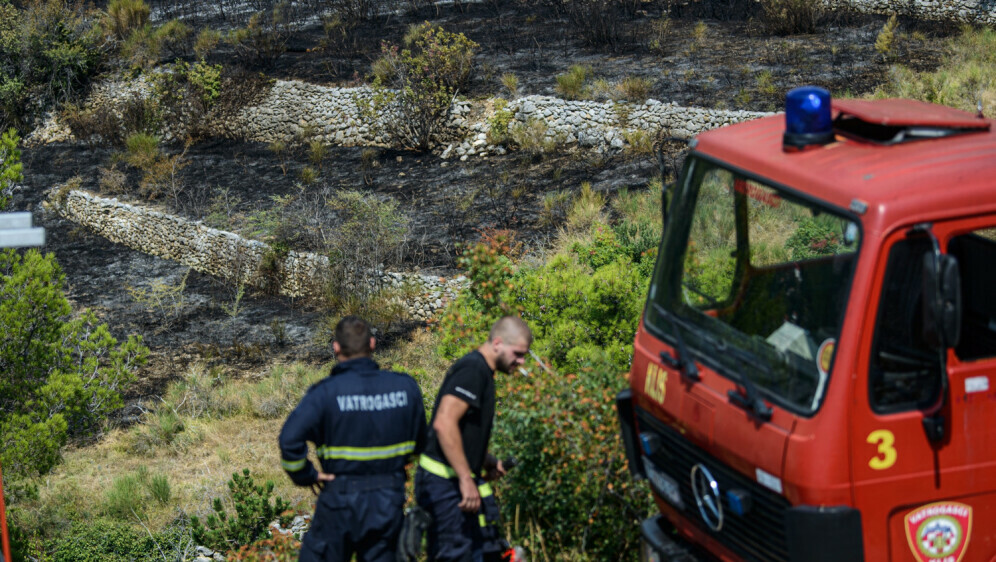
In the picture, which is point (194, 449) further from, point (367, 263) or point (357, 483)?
point (357, 483)

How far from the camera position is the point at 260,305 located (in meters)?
15.5

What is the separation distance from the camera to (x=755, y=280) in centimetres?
425

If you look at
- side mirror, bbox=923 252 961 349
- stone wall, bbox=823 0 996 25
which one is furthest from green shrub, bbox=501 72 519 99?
side mirror, bbox=923 252 961 349

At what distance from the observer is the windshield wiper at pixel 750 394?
3561mm

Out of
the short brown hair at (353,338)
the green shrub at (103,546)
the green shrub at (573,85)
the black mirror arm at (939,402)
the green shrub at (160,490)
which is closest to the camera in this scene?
the black mirror arm at (939,402)

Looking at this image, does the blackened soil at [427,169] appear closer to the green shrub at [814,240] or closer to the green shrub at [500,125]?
the green shrub at [500,125]

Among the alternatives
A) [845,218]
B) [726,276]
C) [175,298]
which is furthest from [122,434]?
[845,218]

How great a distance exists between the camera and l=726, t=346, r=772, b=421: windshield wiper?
356 centimetres

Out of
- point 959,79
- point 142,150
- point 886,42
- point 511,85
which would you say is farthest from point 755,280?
point 142,150

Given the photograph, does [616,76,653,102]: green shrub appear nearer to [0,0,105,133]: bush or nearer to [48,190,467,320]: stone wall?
[48,190,467,320]: stone wall

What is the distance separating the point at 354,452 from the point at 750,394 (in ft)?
5.53

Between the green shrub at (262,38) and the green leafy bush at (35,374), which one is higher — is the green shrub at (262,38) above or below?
above

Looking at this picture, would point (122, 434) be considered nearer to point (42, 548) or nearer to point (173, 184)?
point (42, 548)

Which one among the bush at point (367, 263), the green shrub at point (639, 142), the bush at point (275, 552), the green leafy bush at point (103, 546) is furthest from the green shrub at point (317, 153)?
the bush at point (275, 552)
